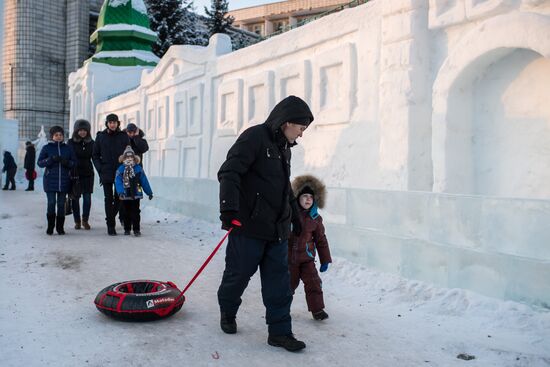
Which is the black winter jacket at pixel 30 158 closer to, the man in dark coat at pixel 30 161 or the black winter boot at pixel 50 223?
the man in dark coat at pixel 30 161

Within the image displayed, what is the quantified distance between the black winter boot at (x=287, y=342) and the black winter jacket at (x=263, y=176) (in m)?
0.65

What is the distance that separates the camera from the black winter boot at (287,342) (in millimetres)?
3320

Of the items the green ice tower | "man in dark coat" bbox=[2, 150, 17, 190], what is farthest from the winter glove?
the green ice tower

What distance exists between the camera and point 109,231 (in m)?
7.88

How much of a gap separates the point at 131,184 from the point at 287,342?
4.93 m

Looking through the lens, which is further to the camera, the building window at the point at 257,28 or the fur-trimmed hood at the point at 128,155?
the building window at the point at 257,28

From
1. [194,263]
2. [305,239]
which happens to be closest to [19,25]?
[194,263]

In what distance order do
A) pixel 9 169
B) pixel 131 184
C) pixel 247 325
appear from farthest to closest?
pixel 9 169 → pixel 131 184 → pixel 247 325

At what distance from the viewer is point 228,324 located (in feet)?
11.9

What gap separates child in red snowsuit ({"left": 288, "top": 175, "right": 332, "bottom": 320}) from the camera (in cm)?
406

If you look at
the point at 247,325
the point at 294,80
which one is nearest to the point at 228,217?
the point at 247,325

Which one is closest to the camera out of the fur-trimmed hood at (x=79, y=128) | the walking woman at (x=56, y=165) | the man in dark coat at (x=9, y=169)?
the walking woman at (x=56, y=165)

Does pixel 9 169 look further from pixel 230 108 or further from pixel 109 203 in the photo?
pixel 109 203

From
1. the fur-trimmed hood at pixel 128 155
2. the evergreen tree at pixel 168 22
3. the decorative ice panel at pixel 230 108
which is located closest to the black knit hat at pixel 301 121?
the fur-trimmed hood at pixel 128 155
